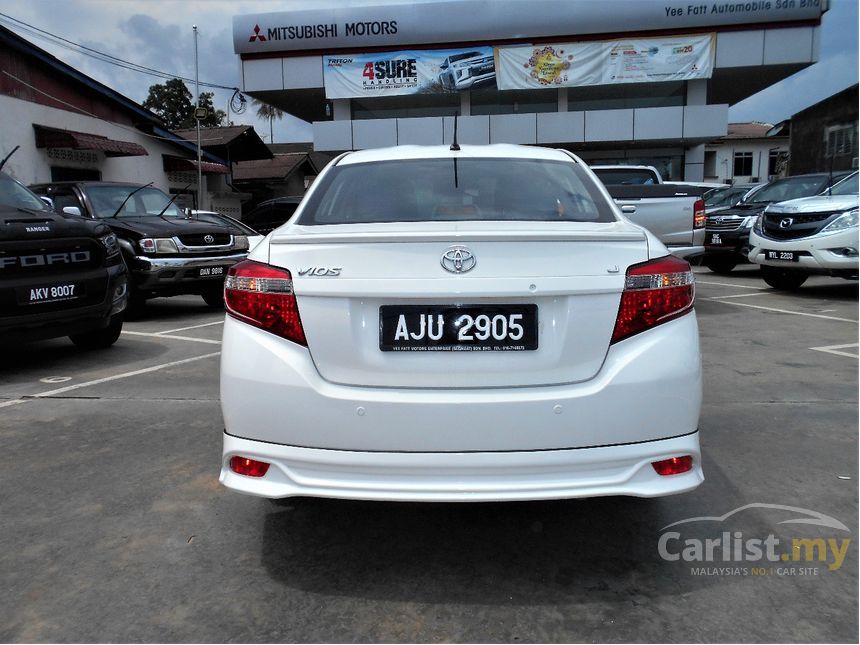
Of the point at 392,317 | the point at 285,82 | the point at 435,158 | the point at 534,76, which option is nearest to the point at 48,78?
the point at 285,82

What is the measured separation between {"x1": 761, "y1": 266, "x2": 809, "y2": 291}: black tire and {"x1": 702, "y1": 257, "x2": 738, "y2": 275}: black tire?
2.49 metres

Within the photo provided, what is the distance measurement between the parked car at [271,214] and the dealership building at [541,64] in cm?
864

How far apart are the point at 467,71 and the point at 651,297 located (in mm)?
22728

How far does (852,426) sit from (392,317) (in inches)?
127

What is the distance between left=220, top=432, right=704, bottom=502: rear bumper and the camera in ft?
7.16

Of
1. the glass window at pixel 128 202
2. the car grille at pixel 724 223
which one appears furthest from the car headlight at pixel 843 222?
the glass window at pixel 128 202

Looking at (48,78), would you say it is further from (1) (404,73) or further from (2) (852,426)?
(2) (852,426)

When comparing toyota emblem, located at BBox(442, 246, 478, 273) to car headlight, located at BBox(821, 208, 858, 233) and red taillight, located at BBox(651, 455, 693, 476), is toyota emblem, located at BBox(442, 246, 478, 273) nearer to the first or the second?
red taillight, located at BBox(651, 455, 693, 476)

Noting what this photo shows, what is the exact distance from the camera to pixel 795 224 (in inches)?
367

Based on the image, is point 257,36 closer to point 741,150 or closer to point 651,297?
point 651,297

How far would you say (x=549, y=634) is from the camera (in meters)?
2.13

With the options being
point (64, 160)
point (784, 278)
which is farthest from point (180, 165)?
point (784, 278)

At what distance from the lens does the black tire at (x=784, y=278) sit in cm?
1008

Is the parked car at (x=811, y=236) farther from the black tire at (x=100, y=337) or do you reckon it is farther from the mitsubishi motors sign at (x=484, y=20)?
the mitsubishi motors sign at (x=484, y=20)
